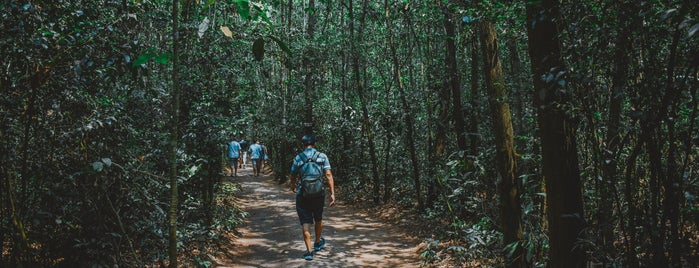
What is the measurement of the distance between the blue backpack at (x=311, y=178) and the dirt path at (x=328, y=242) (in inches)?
42.5

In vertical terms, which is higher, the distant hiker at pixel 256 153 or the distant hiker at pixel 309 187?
the distant hiker at pixel 256 153

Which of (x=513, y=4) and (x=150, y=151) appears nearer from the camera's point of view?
(x=513, y=4)

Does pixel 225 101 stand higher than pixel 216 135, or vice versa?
pixel 225 101

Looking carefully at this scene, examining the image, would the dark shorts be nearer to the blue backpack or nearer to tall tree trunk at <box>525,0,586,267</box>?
the blue backpack

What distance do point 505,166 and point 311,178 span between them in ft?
10.4

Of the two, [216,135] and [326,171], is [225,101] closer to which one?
[216,135]

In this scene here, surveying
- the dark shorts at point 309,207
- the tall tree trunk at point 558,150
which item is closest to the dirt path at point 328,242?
the dark shorts at point 309,207

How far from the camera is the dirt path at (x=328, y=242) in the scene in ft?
23.7

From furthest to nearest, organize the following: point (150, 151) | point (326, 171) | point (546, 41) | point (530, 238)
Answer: point (326, 171), point (150, 151), point (530, 238), point (546, 41)

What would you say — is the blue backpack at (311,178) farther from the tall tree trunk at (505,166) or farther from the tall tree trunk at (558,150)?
the tall tree trunk at (558,150)

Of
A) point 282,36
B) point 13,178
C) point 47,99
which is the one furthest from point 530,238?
point 282,36

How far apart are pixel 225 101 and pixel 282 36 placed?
348 centimetres

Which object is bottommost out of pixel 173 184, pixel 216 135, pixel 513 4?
pixel 173 184

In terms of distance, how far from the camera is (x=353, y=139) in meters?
15.5
